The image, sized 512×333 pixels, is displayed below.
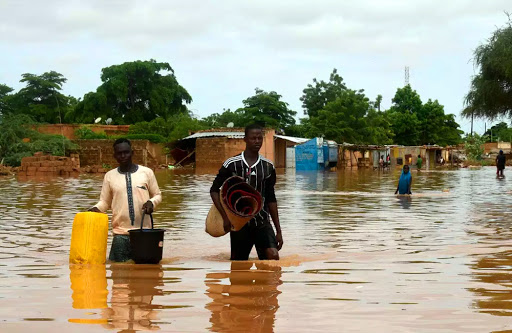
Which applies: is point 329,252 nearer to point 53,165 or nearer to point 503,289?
point 503,289

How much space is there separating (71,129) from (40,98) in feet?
65.8

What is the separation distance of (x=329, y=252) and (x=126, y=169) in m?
3.08

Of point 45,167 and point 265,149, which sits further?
point 265,149

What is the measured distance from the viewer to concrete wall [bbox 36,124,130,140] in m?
53.3

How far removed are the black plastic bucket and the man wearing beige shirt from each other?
0.42 feet

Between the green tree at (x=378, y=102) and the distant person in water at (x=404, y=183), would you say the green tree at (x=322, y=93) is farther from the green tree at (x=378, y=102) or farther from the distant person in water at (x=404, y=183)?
the distant person in water at (x=404, y=183)

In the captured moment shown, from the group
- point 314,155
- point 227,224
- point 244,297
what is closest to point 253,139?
point 227,224

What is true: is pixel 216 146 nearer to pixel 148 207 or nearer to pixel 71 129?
pixel 71 129

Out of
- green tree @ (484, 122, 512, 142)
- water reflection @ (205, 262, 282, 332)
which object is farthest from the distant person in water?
green tree @ (484, 122, 512, 142)

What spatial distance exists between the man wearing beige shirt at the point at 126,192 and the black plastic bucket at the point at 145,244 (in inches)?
5.1

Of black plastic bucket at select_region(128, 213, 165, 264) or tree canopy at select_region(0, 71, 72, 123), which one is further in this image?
tree canopy at select_region(0, 71, 72, 123)

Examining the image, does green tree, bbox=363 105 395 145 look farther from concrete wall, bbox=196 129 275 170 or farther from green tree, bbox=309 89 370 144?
concrete wall, bbox=196 129 275 170

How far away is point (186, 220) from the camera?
43.7 feet

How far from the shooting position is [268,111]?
73.1m
